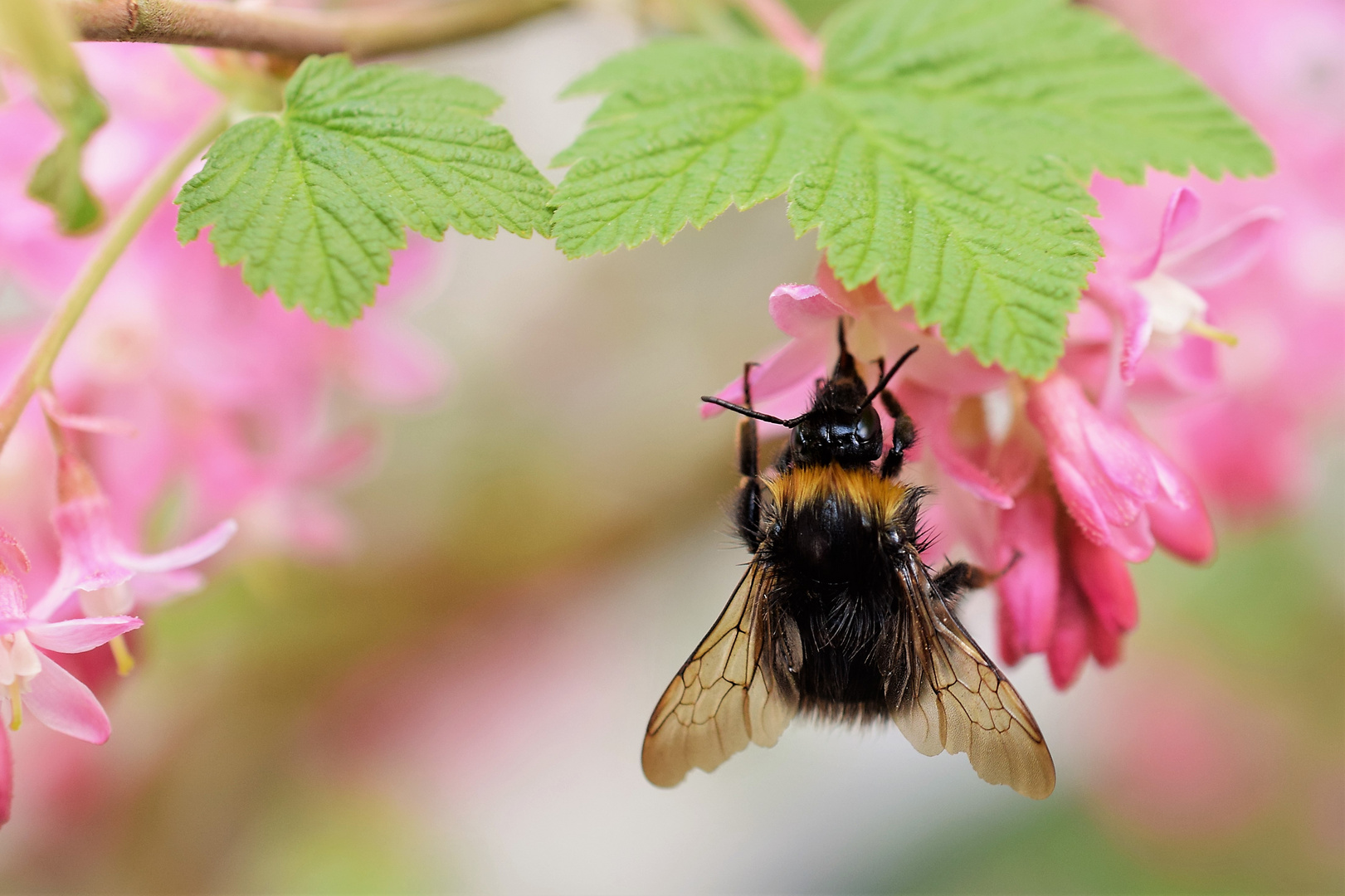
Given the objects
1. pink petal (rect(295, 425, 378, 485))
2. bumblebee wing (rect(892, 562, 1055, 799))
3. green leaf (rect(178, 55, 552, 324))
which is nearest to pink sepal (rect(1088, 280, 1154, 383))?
bumblebee wing (rect(892, 562, 1055, 799))

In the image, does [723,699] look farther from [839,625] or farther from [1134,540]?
[1134,540]

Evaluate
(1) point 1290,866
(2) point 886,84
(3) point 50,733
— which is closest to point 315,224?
(2) point 886,84

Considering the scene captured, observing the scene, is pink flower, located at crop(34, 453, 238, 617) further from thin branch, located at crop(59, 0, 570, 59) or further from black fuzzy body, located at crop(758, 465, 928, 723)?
black fuzzy body, located at crop(758, 465, 928, 723)

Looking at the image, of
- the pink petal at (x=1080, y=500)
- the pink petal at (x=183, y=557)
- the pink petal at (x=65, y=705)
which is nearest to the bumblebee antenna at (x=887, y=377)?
the pink petal at (x=1080, y=500)

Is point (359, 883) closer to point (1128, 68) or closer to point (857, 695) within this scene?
point (857, 695)

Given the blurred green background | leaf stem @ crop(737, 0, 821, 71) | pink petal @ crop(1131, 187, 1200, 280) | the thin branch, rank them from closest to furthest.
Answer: the thin branch
pink petal @ crop(1131, 187, 1200, 280)
leaf stem @ crop(737, 0, 821, 71)
the blurred green background

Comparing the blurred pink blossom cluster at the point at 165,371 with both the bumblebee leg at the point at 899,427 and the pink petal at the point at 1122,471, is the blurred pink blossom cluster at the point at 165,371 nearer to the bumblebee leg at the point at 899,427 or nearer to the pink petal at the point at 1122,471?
the bumblebee leg at the point at 899,427
